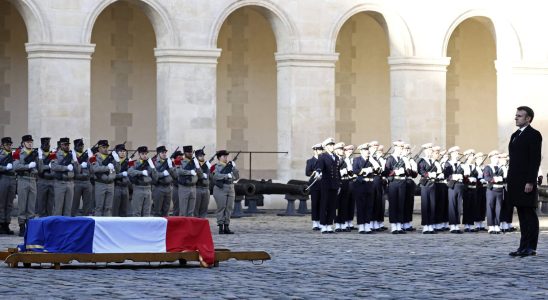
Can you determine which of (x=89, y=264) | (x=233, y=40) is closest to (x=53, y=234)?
(x=89, y=264)

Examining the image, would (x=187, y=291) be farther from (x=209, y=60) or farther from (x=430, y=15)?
(x=430, y=15)

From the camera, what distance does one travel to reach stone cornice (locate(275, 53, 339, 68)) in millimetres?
31875

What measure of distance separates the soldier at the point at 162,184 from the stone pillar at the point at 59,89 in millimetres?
4668

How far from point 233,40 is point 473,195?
34.6ft

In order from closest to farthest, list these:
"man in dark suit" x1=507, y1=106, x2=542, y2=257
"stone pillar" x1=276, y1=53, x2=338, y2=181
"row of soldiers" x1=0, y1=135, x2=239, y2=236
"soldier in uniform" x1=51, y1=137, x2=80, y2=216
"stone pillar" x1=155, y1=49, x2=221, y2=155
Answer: "man in dark suit" x1=507, y1=106, x2=542, y2=257, "row of soldiers" x1=0, y1=135, x2=239, y2=236, "soldier in uniform" x1=51, y1=137, x2=80, y2=216, "stone pillar" x1=155, y1=49, x2=221, y2=155, "stone pillar" x1=276, y1=53, x2=338, y2=181

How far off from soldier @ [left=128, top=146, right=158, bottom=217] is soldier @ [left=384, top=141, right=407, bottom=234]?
14.2 ft

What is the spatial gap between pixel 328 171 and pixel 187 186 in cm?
260

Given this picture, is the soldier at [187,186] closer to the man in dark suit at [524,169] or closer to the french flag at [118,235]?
the french flag at [118,235]

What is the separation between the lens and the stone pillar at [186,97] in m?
30.6

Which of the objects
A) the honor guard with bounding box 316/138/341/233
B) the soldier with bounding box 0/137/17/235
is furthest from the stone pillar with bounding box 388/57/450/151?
the soldier with bounding box 0/137/17/235

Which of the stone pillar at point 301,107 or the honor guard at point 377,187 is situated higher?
the stone pillar at point 301,107

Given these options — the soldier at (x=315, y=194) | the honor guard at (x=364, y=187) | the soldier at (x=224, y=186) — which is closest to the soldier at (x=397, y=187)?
the honor guard at (x=364, y=187)

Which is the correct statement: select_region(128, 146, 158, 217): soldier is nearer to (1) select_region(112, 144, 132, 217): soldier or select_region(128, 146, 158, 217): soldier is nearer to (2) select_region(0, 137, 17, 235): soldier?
(1) select_region(112, 144, 132, 217): soldier

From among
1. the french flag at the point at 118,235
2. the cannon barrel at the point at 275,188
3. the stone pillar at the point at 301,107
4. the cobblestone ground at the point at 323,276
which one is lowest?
the cobblestone ground at the point at 323,276
